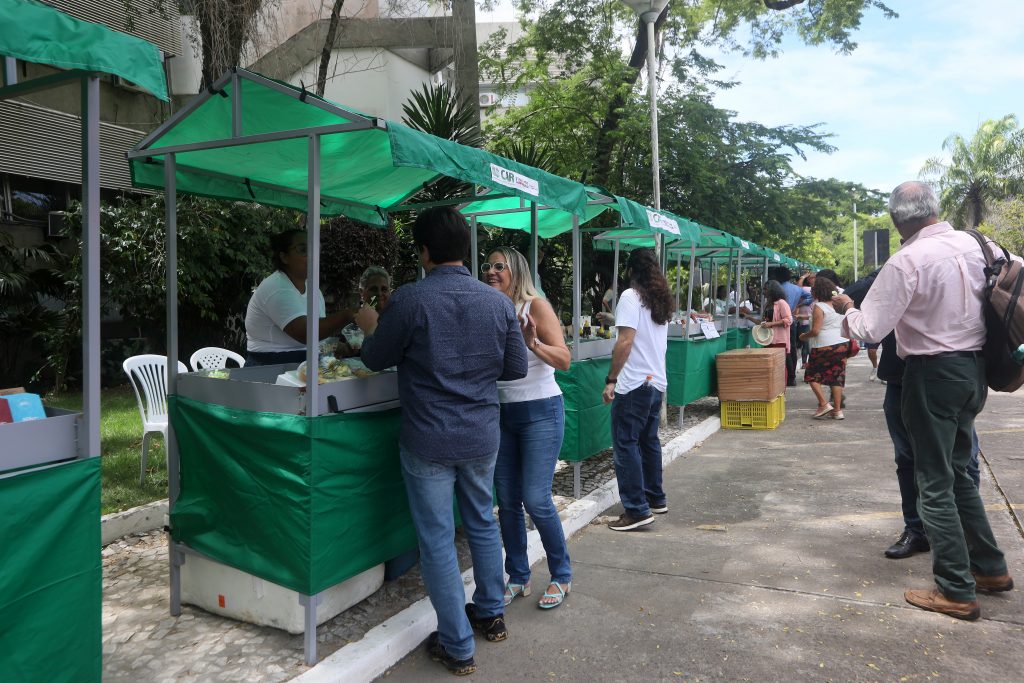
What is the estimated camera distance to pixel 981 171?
40.4 meters

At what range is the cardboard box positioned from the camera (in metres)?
8.88

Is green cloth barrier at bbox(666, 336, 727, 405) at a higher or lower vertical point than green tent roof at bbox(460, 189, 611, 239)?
lower

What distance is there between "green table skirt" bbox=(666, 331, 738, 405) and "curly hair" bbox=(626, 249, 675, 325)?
11.4ft

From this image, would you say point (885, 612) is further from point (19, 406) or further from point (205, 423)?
point (19, 406)

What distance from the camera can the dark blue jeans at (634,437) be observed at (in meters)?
5.04

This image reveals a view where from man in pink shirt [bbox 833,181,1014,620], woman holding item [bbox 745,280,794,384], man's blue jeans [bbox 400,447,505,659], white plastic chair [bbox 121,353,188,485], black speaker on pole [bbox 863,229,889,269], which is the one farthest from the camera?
black speaker on pole [bbox 863,229,889,269]

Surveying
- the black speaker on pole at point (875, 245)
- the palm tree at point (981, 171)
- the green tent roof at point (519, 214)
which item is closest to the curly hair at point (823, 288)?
the black speaker on pole at point (875, 245)

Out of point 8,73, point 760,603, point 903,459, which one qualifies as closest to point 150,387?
point 8,73

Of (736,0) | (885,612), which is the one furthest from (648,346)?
(736,0)

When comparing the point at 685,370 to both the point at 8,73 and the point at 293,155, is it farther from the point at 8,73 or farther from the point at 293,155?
the point at 8,73

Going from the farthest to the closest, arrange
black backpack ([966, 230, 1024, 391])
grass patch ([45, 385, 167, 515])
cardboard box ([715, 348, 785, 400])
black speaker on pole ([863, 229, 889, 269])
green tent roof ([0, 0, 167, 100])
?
black speaker on pole ([863, 229, 889, 269]), cardboard box ([715, 348, 785, 400]), grass patch ([45, 385, 167, 515]), black backpack ([966, 230, 1024, 391]), green tent roof ([0, 0, 167, 100])

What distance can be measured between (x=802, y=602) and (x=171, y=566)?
10.6 ft

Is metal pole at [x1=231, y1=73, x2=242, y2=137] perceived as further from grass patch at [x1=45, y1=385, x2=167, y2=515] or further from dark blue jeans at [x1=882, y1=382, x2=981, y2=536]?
dark blue jeans at [x1=882, y1=382, x2=981, y2=536]

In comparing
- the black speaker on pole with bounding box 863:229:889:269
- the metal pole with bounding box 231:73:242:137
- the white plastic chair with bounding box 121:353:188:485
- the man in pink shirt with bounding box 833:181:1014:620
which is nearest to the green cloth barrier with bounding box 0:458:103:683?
the metal pole with bounding box 231:73:242:137
